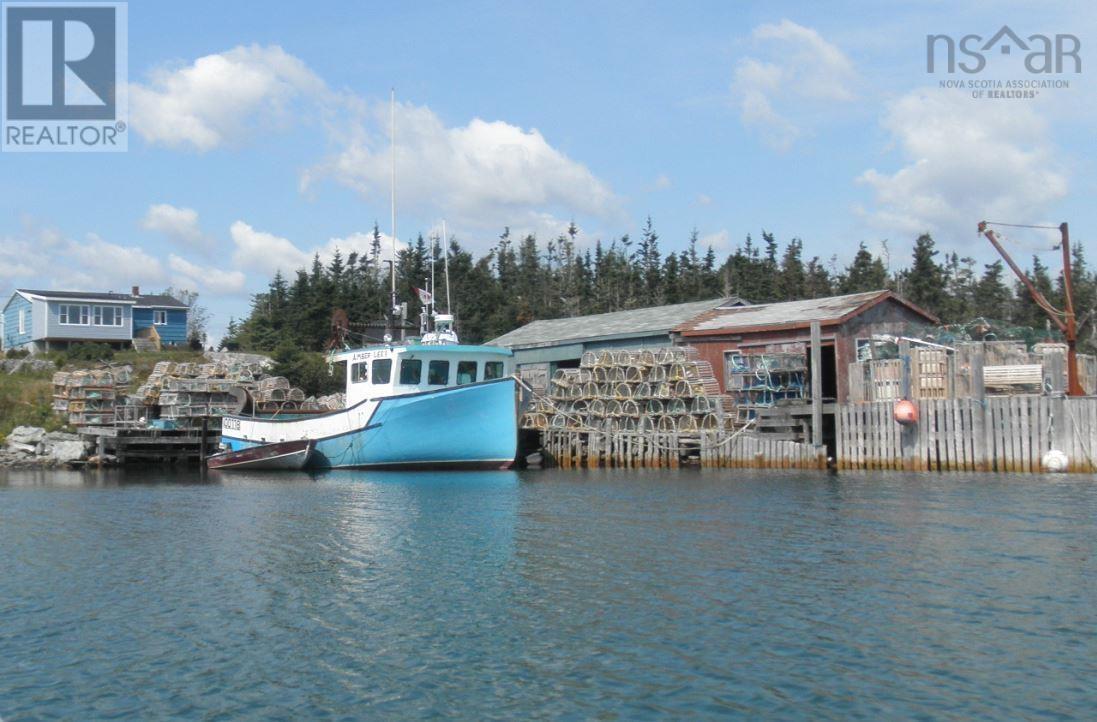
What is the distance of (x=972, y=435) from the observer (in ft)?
87.4

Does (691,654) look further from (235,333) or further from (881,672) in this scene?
(235,333)

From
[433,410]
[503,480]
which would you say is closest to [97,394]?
[433,410]

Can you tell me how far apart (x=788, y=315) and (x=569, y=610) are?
22741mm

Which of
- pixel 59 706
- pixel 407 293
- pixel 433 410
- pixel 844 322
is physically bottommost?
pixel 59 706

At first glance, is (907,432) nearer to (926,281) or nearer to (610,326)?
(610,326)

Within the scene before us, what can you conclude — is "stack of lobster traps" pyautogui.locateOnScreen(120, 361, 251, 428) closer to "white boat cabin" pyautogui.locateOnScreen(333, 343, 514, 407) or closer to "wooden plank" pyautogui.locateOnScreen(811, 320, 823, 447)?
"white boat cabin" pyautogui.locateOnScreen(333, 343, 514, 407)

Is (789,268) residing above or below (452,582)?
above

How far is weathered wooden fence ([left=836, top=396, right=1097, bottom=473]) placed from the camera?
25.0 m

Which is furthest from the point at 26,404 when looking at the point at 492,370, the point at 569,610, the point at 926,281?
the point at 926,281

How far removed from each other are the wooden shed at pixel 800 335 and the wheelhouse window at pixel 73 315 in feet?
127

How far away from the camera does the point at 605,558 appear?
52.0ft

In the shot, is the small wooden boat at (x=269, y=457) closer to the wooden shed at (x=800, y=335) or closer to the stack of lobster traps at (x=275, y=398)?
the stack of lobster traps at (x=275, y=398)

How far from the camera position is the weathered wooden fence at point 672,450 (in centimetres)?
3030

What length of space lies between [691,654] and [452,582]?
4730 mm
